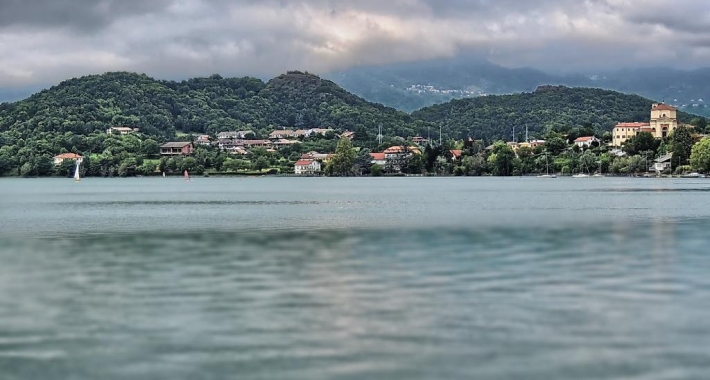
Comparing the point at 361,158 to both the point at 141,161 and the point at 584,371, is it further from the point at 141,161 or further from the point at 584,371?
the point at 584,371

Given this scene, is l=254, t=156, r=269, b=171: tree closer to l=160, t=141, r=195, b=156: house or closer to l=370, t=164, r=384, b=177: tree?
l=160, t=141, r=195, b=156: house

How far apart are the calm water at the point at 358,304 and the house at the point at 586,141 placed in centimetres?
14457

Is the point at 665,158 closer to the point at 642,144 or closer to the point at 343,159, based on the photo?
the point at 642,144

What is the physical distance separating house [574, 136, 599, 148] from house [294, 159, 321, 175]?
183 feet

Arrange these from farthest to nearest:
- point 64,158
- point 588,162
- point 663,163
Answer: point 64,158 → point 588,162 → point 663,163

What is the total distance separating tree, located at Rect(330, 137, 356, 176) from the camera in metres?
184

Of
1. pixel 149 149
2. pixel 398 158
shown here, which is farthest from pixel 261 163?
pixel 398 158

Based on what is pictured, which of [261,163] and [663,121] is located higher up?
[663,121]

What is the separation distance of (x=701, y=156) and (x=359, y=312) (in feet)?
409

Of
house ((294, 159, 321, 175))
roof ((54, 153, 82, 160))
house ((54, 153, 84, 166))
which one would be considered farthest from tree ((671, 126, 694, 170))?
roof ((54, 153, 82, 160))

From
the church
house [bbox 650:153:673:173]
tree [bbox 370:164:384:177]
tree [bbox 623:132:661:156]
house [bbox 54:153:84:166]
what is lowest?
tree [bbox 370:164:384:177]

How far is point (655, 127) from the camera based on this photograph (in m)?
176

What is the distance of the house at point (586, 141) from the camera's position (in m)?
177

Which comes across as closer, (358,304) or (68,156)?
(358,304)
